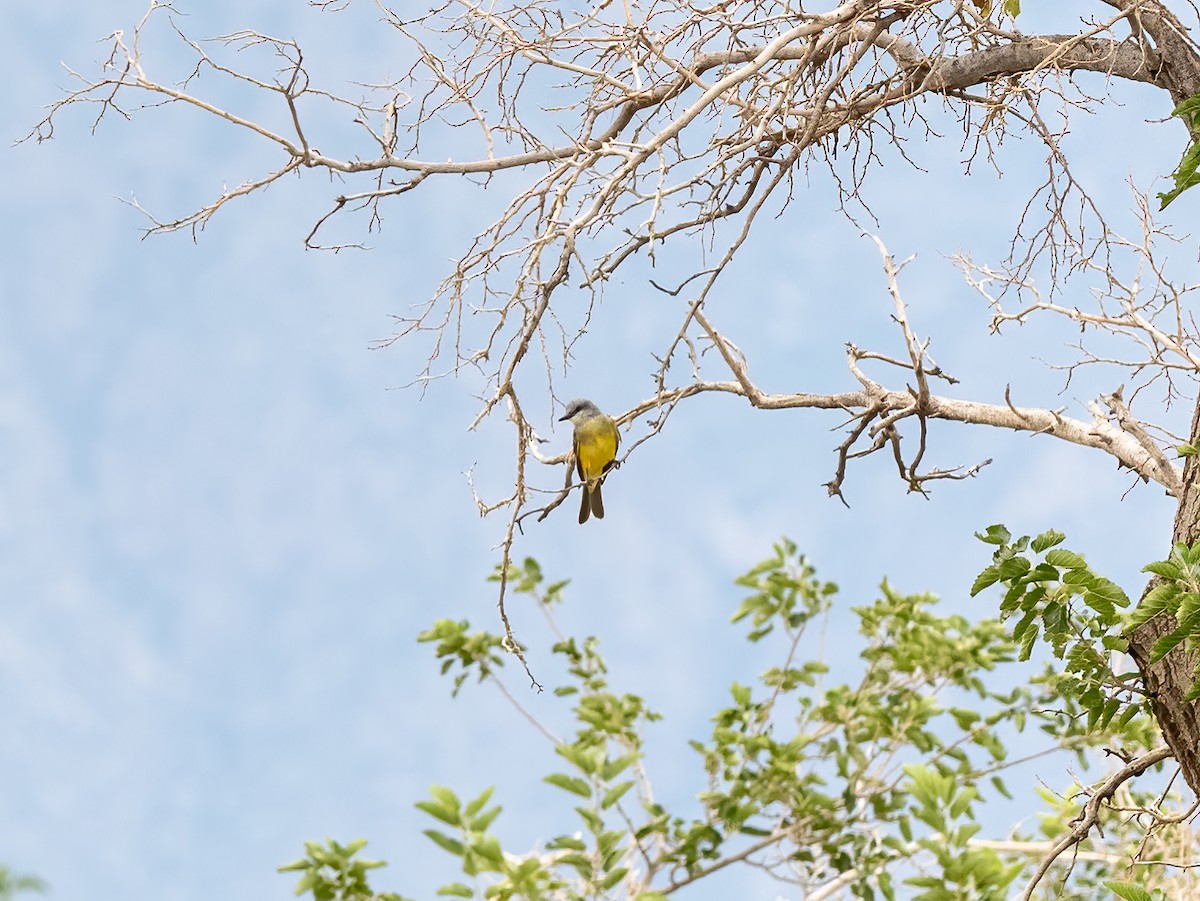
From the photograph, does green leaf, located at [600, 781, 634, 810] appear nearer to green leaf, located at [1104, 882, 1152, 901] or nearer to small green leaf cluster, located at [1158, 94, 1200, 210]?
green leaf, located at [1104, 882, 1152, 901]

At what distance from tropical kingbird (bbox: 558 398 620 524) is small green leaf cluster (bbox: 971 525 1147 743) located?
3.67 m

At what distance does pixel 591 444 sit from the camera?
726cm

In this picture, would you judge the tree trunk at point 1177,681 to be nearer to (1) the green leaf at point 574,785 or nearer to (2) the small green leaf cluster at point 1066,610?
(2) the small green leaf cluster at point 1066,610

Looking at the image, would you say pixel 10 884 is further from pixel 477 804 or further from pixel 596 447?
pixel 596 447

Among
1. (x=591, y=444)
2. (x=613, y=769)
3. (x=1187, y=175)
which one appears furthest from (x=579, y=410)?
(x=1187, y=175)

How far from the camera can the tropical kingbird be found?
7215 millimetres

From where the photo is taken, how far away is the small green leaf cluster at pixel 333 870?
19.5 feet

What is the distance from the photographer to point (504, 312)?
420 cm

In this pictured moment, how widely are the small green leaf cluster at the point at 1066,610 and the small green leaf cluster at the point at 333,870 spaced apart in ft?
11.5

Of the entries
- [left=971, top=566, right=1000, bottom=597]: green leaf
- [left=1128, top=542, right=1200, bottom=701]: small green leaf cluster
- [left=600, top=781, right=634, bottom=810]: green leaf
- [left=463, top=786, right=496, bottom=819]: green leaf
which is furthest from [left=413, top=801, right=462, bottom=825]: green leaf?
[left=1128, top=542, right=1200, bottom=701]: small green leaf cluster

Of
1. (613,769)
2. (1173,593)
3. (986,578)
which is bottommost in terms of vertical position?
(1173,593)

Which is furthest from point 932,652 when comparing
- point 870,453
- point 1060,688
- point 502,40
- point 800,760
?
point 502,40

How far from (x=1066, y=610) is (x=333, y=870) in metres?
3.83

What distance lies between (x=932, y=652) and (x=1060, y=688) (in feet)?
11.1
